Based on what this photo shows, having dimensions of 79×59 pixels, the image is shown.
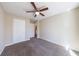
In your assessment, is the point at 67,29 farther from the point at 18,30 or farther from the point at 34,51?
the point at 18,30

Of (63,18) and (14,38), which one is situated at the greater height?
(63,18)

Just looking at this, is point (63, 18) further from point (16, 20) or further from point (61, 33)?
point (16, 20)

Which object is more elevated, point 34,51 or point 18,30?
point 18,30

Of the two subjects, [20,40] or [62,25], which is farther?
[20,40]

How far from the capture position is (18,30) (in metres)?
4.85

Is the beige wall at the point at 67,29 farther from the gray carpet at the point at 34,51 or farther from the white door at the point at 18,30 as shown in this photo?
the white door at the point at 18,30

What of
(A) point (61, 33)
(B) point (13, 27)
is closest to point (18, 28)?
(B) point (13, 27)

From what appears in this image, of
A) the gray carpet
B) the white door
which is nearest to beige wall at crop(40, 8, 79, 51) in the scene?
the gray carpet

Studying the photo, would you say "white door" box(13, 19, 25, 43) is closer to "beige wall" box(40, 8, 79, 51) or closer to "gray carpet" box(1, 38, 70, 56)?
"gray carpet" box(1, 38, 70, 56)

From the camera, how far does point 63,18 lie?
3.91 m

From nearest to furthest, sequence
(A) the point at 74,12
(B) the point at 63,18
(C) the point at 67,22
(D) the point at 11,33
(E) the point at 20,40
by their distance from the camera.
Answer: (A) the point at 74,12, (C) the point at 67,22, (B) the point at 63,18, (D) the point at 11,33, (E) the point at 20,40

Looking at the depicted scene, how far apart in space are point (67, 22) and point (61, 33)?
74 cm

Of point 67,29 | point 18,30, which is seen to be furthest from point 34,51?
point 18,30

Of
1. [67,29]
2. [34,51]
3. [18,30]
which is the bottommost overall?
[34,51]
